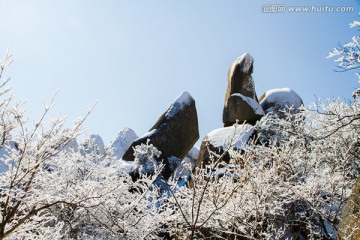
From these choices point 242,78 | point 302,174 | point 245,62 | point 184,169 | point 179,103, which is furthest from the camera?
point 184,169

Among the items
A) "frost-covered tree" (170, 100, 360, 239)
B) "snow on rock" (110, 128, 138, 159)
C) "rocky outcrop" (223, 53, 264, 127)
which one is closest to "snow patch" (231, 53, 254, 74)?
"rocky outcrop" (223, 53, 264, 127)

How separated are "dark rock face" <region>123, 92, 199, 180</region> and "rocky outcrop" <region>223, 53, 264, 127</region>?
258 centimetres

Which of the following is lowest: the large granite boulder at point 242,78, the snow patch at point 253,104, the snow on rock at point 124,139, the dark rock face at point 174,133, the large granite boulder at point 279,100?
the dark rock face at point 174,133

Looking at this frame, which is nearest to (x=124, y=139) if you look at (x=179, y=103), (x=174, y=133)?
(x=179, y=103)

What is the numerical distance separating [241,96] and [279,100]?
8.54 feet

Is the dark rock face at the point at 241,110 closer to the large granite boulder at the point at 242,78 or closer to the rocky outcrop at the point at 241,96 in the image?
the rocky outcrop at the point at 241,96

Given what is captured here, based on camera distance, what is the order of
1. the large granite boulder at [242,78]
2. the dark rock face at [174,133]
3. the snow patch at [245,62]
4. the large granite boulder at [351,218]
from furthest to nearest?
the snow patch at [245,62] → the large granite boulder at [242,78] → the dark rock face at [174,133] → the large granite boulder at [351,218]

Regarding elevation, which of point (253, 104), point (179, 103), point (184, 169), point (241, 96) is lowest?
point (184, 169)

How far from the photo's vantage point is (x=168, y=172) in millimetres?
14328

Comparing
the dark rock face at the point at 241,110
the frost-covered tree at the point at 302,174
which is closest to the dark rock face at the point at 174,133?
the dark rock face at the point at 241,110

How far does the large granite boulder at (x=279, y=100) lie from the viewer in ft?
57.8

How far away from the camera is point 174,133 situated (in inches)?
595

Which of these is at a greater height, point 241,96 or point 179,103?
point 241,96

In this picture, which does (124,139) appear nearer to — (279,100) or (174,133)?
(174,133)
